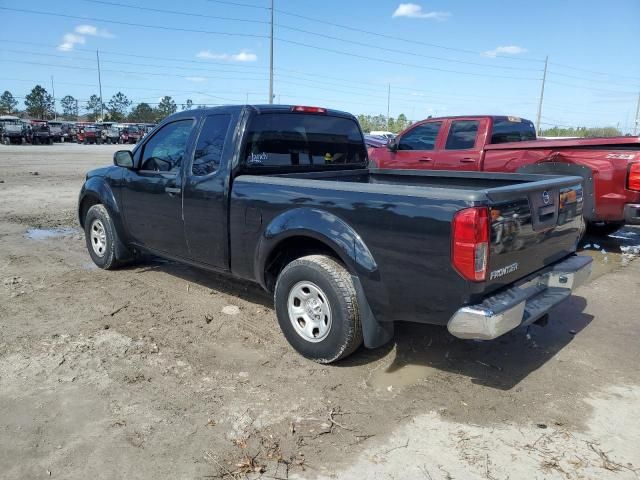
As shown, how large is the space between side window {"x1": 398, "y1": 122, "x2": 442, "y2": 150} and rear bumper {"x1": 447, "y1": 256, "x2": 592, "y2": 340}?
5152 mm

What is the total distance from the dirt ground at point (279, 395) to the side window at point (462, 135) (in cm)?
367

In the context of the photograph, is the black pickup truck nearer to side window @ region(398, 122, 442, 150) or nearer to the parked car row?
side window @ region(398, 122, 442, 150)

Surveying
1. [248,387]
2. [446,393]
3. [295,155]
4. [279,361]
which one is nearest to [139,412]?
[248,387]

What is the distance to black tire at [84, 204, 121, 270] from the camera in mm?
5879

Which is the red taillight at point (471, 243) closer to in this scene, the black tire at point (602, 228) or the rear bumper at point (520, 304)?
the rear bumper at point (520, 304)

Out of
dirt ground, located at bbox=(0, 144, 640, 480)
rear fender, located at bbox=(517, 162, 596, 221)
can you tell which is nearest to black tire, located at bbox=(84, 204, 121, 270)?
dirt ground, located at bbox=(0, 144, 640, 480)

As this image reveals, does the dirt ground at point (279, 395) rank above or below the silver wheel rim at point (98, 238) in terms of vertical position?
below

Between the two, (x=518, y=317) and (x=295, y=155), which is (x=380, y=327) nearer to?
(x=518, y=317)

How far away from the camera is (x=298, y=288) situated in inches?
151

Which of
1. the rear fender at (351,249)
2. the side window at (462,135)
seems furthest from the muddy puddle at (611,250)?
the rear fender at (351,249)

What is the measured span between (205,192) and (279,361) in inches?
64.4

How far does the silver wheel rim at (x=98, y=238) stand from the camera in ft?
19.9

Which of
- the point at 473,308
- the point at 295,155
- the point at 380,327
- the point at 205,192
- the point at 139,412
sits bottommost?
the point at 139,412

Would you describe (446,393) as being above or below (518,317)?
below
